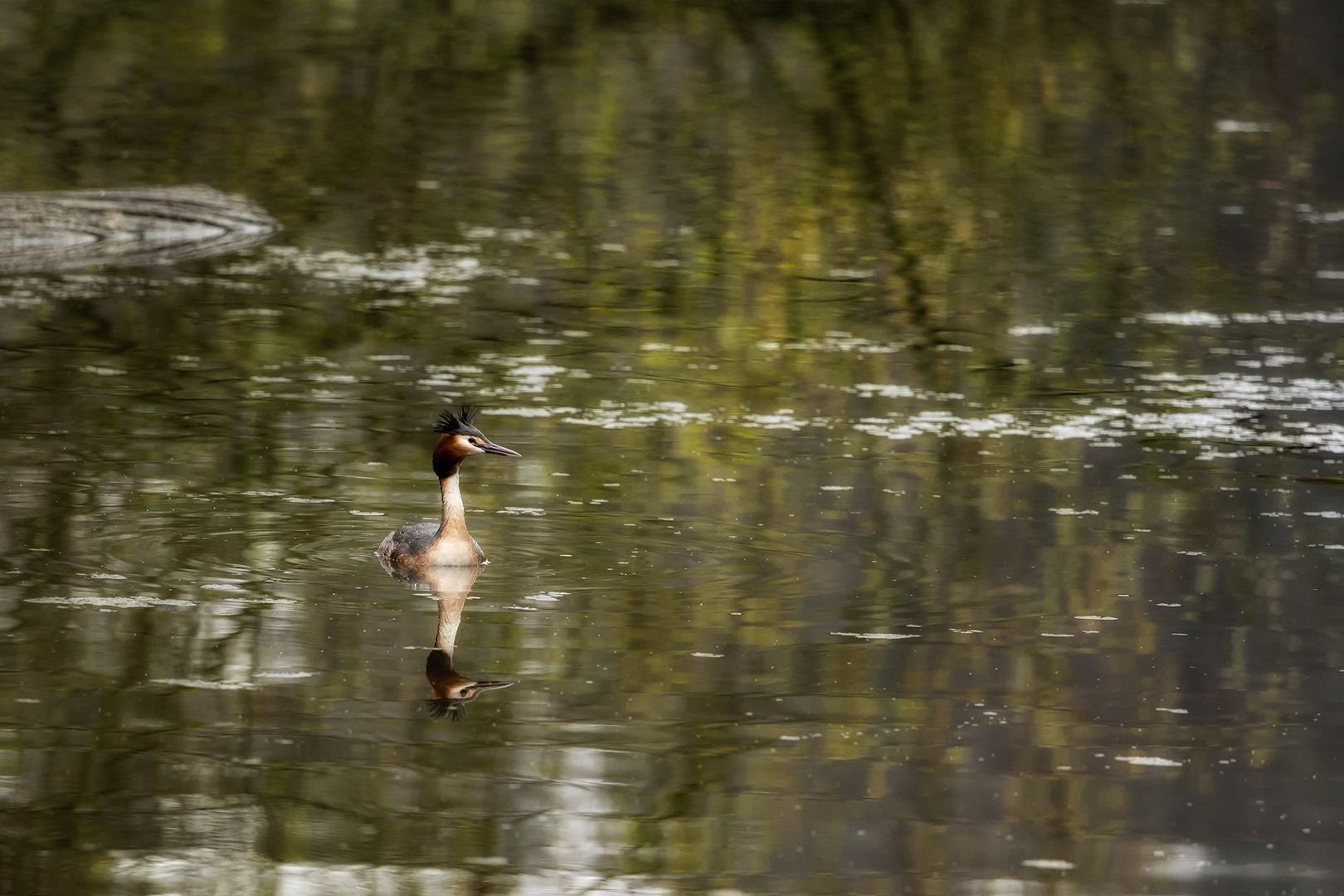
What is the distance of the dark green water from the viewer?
582cm

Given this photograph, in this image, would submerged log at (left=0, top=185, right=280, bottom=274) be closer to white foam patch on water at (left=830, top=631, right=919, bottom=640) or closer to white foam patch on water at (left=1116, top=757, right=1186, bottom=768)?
white foam patch on water at (left=830, top=631, right=919, bottom=640)

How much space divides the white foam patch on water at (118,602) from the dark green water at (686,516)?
2 cm

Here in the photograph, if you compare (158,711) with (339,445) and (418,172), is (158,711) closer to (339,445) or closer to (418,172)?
(339,445)

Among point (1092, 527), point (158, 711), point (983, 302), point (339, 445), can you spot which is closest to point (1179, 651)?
point (1092, 527)

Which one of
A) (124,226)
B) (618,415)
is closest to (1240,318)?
(618,415)

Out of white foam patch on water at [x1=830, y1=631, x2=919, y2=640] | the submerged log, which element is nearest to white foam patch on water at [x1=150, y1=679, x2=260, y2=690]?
white foam patch on water at [x1=830, y1=631, x2=919, y2=640]

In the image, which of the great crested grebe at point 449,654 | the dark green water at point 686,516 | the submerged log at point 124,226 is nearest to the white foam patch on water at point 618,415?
the dark green water at point 686,516

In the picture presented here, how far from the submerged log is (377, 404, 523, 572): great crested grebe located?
685cm

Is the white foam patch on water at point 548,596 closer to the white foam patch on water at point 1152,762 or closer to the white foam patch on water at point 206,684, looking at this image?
the white foam patch on water at point 206,684

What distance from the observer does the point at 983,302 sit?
14164 millimetres

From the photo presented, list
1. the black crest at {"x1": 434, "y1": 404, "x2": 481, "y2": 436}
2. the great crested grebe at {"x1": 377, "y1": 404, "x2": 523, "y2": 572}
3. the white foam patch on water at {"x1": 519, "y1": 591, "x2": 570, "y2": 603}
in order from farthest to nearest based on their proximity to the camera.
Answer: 1. the black crest at {"x1": 434, "y1": 404, "x2": 481, "y2": 436}
2. the great crested grebe at {"x1": 377, "y1": 404, "x2": 523, "y2": 572}
3. the white foam patch on water at {"x1": 519, "y1": 591, "x2": 570, "y2": 603}

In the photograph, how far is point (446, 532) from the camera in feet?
26.2

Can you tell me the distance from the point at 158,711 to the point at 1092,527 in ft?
12.8

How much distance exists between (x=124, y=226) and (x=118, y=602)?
8545 mm
